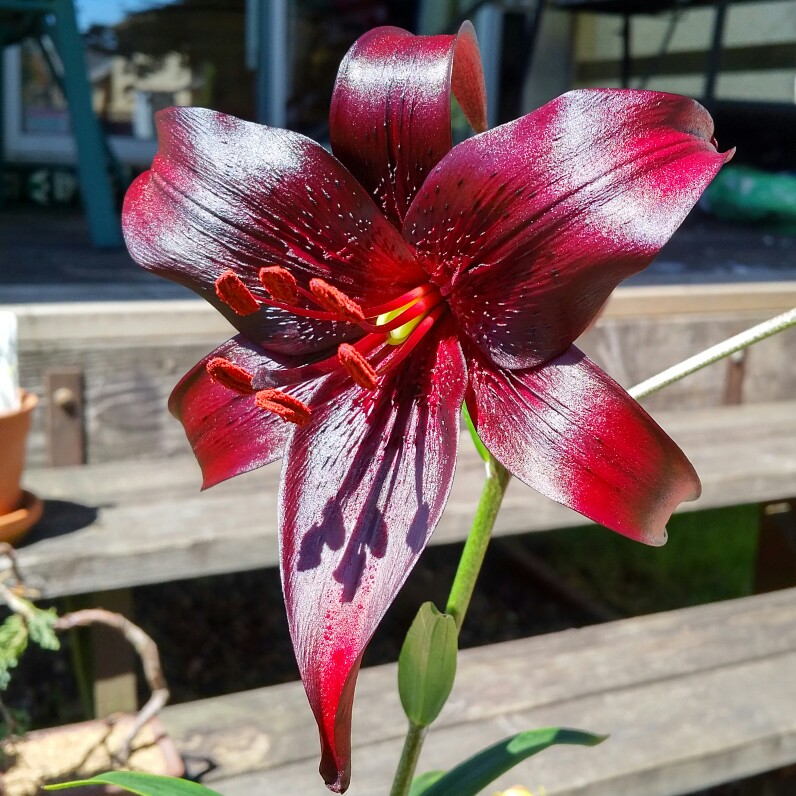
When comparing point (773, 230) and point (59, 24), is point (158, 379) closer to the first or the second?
point (59, 24)

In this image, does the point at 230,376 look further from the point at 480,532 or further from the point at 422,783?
the point at 422,783

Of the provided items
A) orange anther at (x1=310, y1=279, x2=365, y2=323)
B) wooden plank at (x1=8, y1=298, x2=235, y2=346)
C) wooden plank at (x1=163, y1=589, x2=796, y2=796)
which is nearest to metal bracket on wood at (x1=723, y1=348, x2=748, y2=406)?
wooden plank at (x1=163, y1=589, x2=796, y2=796)

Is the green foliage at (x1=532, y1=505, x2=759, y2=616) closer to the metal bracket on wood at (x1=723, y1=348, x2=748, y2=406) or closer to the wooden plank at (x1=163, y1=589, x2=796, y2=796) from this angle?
the metal bracket on wood at (x1=723, y1=348, x2=748, y2=406)

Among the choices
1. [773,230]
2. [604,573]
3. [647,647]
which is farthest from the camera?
[773,230]

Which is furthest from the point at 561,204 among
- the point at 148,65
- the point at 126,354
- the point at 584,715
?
the point at 148,65

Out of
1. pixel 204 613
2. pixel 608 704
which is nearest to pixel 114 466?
pixel 204 613
